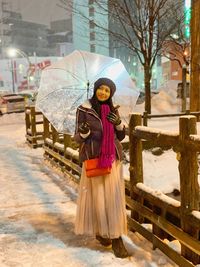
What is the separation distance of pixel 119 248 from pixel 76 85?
2.66 metres

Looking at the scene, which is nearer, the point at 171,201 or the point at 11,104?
the point at 171,201

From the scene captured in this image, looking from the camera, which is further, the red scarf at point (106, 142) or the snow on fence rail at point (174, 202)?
the red scarf at point (106, 142)

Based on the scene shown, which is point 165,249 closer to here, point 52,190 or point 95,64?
point 95,64

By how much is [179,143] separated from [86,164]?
3.44ft

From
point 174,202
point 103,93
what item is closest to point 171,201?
point 174,202

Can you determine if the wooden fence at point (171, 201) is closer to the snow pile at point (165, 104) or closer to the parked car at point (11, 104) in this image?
the snow pile at point (165, 104)

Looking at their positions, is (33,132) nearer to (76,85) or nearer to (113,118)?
(76,85)

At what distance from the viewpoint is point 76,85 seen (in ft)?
19.9

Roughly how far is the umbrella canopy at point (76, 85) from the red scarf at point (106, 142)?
1.30m

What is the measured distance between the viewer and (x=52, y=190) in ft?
24.6

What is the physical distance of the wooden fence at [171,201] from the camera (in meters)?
3.71

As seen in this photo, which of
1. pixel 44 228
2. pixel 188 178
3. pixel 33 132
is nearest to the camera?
pixel 188 178

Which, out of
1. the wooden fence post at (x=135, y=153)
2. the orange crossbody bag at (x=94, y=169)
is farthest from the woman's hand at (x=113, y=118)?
the wooden fence post at (x=135, y=153)

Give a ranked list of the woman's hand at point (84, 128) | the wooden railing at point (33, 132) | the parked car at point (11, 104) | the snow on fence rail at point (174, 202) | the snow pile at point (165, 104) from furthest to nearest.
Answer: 1. the parked car at point (11, 104)
2. the snow pile at point (165, 104)
3. the wooden railing at point (33, 132)
4. the woman's hand at point (84, 128)
5. the snow on fence rail at point (174, 202)
